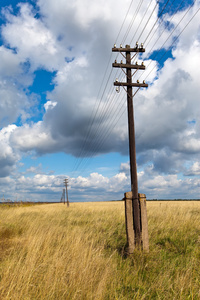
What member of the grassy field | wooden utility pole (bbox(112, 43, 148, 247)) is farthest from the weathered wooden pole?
the grassy field

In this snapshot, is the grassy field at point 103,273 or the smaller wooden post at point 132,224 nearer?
the grassy field at point 103,273

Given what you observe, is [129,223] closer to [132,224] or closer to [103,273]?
[132,224]

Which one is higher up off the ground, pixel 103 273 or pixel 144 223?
pixel 144 223

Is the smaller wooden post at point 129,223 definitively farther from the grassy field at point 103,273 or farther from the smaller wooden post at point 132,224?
the grassy field at point 103,273

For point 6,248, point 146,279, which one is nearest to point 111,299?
point 146,279

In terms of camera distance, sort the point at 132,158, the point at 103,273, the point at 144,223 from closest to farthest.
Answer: the point at 103,273 < the point at 144,223 < the point at 132,158

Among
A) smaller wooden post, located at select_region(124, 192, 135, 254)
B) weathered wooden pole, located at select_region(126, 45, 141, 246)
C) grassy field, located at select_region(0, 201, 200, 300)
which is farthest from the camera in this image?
weathered wooden pole, located at select_region(126, 45, 141, 246)

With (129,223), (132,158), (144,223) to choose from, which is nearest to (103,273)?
(129,223)

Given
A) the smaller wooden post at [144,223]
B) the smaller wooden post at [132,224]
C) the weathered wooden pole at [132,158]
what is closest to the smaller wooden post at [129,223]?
the smaller wooden post at [132,224]

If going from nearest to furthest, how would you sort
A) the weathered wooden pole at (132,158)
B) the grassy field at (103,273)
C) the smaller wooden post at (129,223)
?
1. the grassy field at (103,273)
2. the smaller wooden post at (129,223)
3. the weathered wooden pole at (132,158)

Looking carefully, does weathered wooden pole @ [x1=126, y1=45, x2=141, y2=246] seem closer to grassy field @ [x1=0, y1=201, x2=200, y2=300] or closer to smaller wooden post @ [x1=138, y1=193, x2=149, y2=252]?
smaller wooden post @ [x1=138, y1=193, x2=149, y2=252]

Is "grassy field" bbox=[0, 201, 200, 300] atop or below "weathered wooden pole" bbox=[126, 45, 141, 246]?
below

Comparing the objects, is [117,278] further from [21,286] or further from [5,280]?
[5,280]

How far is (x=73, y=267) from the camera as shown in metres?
4.43
